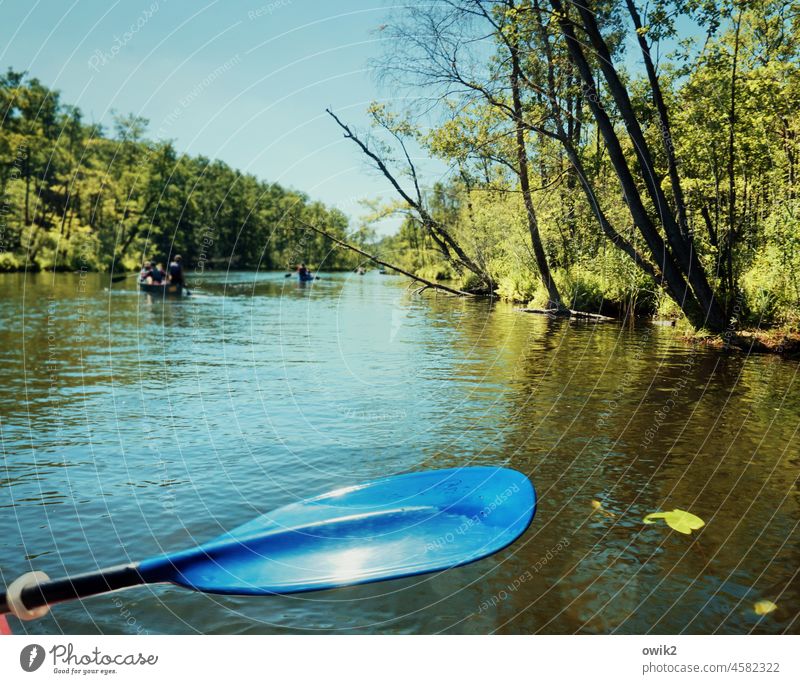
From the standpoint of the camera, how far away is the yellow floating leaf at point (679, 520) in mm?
5461

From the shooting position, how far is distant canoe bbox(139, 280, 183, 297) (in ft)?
97.7

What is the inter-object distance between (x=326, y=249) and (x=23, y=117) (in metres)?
34.5

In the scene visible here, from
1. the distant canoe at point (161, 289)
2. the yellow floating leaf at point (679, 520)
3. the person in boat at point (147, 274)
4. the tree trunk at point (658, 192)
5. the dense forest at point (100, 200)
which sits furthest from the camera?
the dense forest at point (100, 200)

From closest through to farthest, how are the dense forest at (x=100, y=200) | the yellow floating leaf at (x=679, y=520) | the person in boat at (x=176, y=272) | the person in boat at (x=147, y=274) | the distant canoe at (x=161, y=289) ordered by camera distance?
the yellow floating leaf at (x=679, y=520) → the distant canoe at (x=161, y=289) → the person in boat at (x=147, y=274) → the person in boat at (x=176, y=272) → the dense forest at (x=100, y=200)

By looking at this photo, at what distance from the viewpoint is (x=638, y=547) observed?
512 cm

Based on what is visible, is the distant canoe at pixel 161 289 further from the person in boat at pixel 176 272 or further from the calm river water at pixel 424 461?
the calm river water at pixel 424 461

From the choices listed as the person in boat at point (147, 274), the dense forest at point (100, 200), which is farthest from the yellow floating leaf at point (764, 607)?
the dense forest at point (100, 200)

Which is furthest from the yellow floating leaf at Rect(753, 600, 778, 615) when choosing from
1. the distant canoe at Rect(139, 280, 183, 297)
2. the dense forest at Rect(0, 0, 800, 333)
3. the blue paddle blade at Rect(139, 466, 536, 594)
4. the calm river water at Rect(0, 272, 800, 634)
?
the distant canoe at Rect(139, 280, 183, 297)

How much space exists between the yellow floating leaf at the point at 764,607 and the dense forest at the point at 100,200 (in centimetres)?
4283

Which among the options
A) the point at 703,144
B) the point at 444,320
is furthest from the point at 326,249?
the point at 703,144

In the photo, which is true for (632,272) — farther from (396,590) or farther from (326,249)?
(326,249)

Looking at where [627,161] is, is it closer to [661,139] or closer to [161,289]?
[661,139]

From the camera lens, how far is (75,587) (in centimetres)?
387

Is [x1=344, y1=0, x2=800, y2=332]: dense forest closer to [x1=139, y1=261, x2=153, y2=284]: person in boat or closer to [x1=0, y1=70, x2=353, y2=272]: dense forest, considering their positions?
[x1=139, y1=261, x2=153, y2=284]: person in boat
